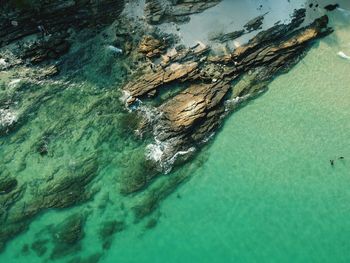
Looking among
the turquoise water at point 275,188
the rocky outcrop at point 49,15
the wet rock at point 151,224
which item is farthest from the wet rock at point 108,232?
the rocky outcrop at point 49,15

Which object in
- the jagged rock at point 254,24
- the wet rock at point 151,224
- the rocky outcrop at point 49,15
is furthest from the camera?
the jagged rock at point 254,24

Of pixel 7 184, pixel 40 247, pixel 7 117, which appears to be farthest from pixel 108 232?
pixel 7 117

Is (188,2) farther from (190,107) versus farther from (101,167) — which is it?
(101,167)

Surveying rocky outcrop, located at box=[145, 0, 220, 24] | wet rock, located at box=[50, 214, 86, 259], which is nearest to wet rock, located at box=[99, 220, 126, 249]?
wet rock, located at box=[50, 214, 86, 259]

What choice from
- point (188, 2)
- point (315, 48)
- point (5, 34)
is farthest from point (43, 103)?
point (315, 48)

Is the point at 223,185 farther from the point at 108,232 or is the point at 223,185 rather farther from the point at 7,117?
the point at 7,117

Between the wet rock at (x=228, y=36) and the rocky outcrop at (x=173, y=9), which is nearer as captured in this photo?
the rocky outcrop at (x=173, y=9)

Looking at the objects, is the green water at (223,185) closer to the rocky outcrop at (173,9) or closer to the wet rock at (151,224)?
the wet rock at (151,224)
